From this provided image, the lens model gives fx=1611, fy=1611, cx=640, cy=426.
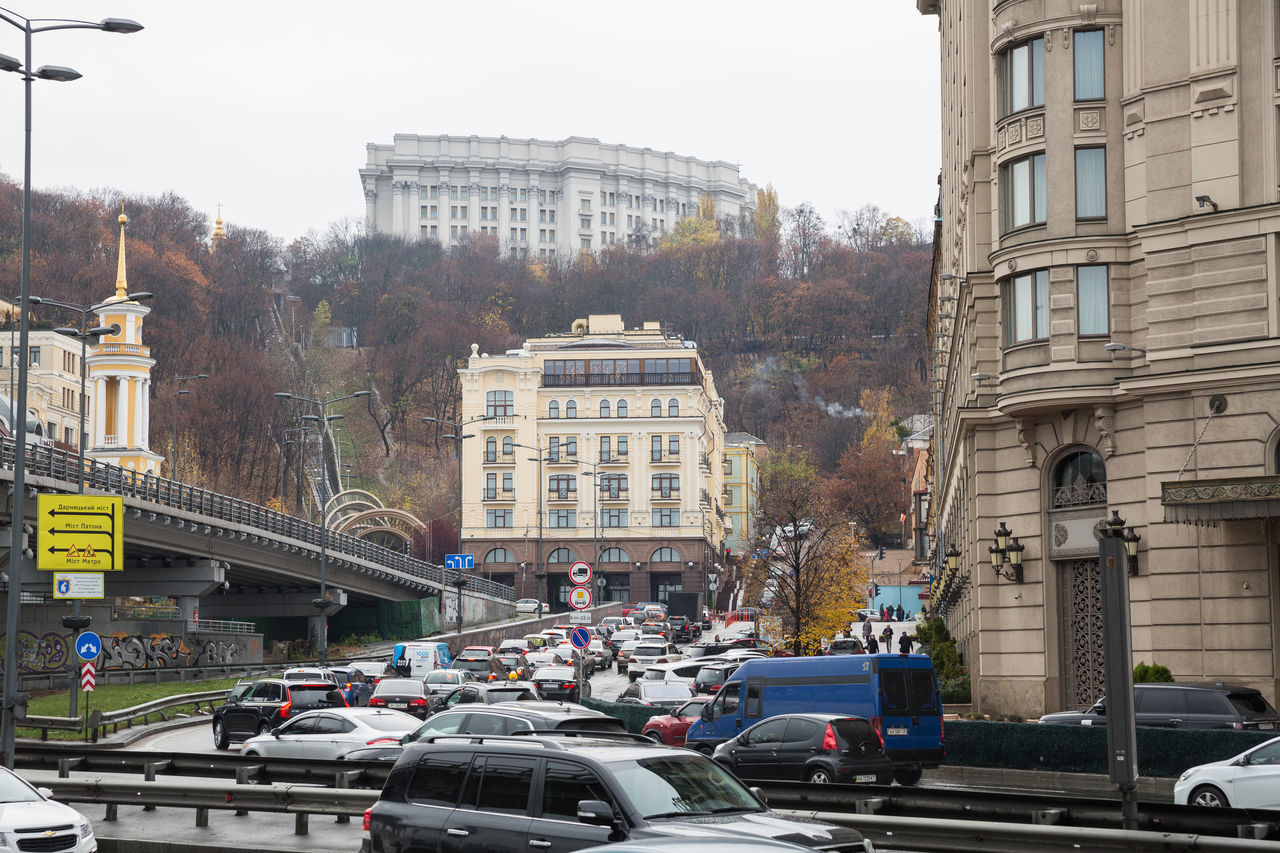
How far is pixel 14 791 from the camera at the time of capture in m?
17.4

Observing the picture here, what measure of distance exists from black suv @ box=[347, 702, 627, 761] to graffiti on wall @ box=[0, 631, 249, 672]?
3725 centimetres

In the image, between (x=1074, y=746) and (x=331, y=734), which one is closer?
(x=331, y=734)

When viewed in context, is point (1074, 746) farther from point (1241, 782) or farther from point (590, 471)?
point (590, 471)

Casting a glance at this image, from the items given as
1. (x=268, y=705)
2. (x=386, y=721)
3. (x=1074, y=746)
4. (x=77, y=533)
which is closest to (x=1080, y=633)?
(x=1074, y=746)

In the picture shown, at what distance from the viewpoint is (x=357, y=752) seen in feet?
88.0

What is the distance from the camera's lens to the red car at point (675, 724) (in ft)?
110

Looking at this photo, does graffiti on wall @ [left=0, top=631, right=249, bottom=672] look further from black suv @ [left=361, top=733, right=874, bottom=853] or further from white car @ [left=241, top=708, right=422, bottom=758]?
black suv @ [left=361, top=733, right=874, bottom=853]

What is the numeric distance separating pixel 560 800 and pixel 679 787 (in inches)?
38.3

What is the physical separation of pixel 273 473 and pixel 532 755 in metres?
132

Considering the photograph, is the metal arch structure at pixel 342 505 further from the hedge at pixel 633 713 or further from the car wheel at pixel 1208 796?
the car wheel at pixel 1208 796

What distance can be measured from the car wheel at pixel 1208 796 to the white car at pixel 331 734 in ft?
42.2

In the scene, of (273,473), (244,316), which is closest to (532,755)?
(273,473)

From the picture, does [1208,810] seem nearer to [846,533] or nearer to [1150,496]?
[1150,496]

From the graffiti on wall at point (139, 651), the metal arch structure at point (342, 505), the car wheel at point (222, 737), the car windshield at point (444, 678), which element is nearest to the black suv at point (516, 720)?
the car wheel at point (222, 737)
